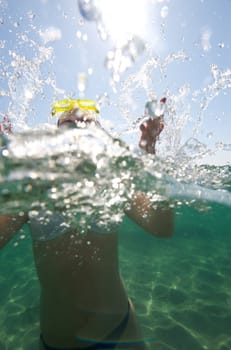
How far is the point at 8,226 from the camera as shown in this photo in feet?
12.5

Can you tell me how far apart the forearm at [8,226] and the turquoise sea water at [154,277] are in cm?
66

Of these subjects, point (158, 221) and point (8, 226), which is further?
point (158, 221)

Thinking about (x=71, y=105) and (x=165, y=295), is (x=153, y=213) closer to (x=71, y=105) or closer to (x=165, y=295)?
(x=71, y=105)

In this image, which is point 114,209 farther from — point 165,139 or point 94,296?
point 94,296

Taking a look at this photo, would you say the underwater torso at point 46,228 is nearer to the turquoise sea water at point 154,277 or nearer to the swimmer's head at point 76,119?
the turquoise sea water at point 154,277

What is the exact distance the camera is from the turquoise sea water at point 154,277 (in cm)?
473

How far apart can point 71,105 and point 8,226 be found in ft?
8.04

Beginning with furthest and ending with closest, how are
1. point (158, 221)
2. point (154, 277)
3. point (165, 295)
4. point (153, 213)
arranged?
point (154, 277) < point (165, 295) < point (153, 213) < point (158, 221)

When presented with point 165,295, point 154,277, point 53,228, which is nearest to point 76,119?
Result: point 53,228

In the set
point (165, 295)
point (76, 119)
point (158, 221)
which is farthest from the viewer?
point (165, 295)

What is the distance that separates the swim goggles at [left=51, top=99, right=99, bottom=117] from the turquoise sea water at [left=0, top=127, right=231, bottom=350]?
949mm

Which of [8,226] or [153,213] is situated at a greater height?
[153,213]

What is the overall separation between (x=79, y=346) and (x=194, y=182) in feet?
21.7

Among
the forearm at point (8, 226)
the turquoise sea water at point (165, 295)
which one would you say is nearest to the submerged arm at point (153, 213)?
the forearm at point (8, 226)
